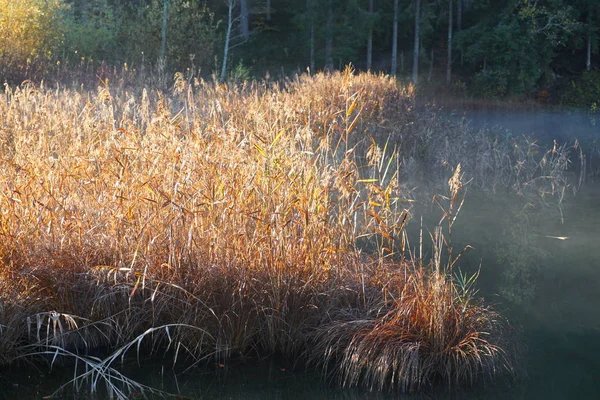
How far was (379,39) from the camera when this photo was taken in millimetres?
28172

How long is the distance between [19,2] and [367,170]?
9841 millimetres

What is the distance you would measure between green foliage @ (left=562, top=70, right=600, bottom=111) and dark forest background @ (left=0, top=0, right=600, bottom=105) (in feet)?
0.10

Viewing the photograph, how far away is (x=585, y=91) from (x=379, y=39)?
8029 millimetres

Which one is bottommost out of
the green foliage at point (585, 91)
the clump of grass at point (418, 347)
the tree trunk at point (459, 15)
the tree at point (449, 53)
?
the clump of grass at point (418, 347)

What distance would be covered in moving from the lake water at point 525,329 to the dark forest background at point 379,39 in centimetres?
1101

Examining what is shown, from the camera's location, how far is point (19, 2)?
51.1ft

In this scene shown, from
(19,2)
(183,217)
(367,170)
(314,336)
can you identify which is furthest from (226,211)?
(19,2)

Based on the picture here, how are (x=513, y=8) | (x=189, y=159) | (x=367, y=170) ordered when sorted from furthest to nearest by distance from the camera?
1. (x=513, y=8)
2. (x=367, y=170)
3. (x=189, y=159)

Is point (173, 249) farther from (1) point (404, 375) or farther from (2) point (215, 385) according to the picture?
(1) point (404, 375)

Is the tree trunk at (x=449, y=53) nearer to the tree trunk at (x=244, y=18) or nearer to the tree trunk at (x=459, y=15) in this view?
the tree trunk at (x=459, y=15)

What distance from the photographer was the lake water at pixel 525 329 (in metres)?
4.05

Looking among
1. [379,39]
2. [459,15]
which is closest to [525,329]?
[459,15]

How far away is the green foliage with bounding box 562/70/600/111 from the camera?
75.5 feet

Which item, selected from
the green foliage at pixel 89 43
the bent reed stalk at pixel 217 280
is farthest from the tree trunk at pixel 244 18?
the bent reed stalk at pixel 217 280
